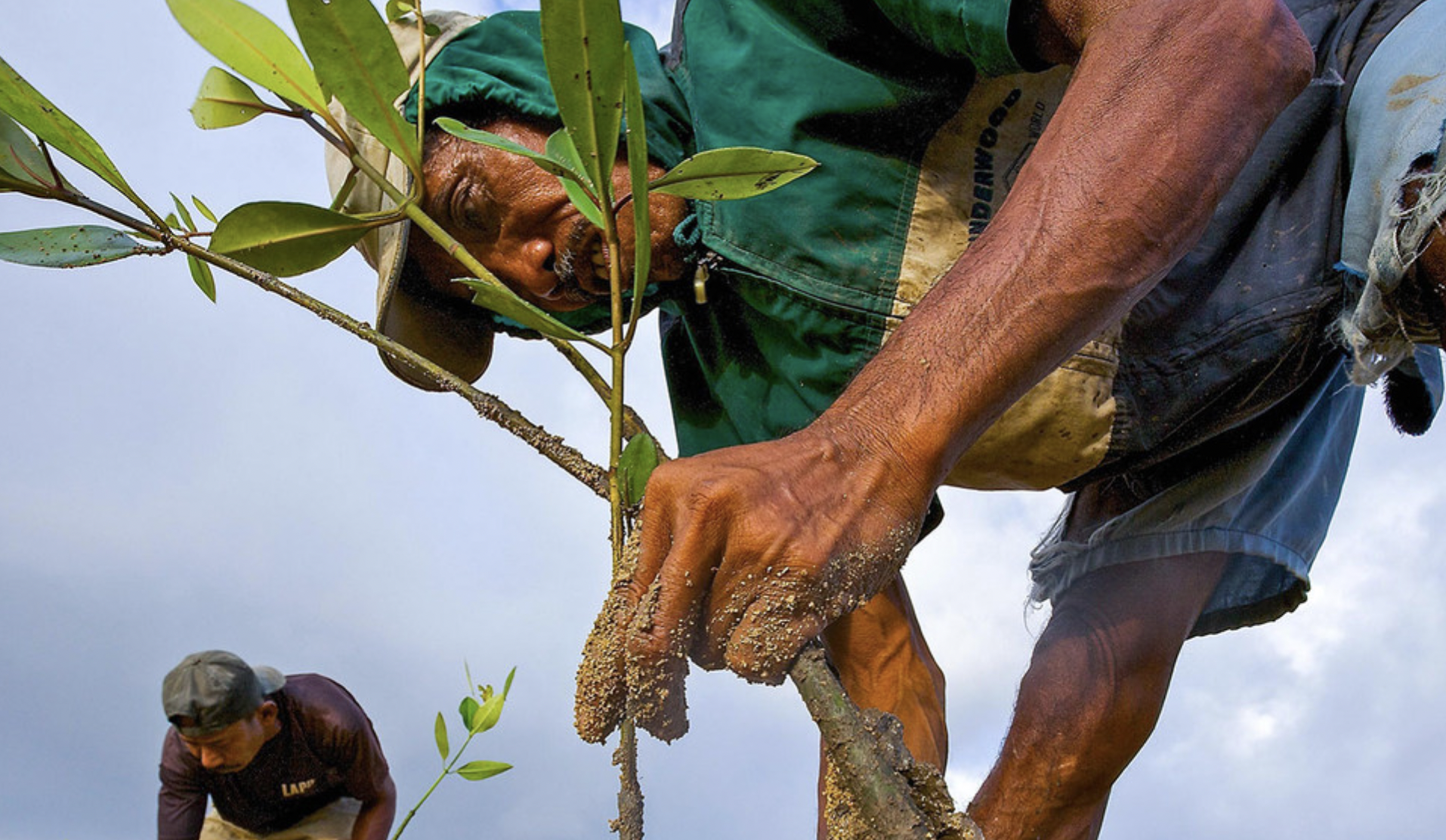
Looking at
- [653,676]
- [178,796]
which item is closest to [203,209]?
[653,676]

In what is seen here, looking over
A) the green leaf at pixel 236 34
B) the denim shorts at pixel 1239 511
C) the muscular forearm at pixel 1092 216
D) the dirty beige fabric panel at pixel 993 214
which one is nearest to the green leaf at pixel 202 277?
the green leaf at pixel 236 34

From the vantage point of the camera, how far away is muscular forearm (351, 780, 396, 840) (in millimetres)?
2879

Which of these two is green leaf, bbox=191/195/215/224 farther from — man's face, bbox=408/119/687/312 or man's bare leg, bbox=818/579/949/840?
man's bare leg, bbox=818/579/949/840

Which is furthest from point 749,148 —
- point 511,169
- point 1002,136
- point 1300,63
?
point 511,169

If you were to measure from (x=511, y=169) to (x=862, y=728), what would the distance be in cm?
82

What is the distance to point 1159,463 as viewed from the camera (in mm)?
1309

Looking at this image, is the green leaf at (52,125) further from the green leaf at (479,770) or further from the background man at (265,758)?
the background man at (265,758)

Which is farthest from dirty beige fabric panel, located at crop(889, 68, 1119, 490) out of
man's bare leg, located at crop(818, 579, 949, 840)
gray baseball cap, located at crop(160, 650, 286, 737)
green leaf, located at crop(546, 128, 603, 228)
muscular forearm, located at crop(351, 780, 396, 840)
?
muscular forearm, located at crop(351, 780, 396, 840)

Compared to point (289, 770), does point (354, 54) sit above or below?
below

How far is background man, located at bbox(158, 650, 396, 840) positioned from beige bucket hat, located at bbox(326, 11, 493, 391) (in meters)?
1.61

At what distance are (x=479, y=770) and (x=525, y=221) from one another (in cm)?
55

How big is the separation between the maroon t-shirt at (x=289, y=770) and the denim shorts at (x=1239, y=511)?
1.94 m

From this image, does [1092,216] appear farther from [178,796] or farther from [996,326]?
[178,796]

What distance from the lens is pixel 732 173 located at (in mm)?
623
